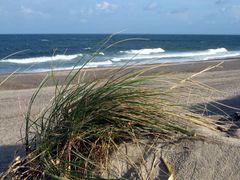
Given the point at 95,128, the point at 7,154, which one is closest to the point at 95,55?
the point at 95,128

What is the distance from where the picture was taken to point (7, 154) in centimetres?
481

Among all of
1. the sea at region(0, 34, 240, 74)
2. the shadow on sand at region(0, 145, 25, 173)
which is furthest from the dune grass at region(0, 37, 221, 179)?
the shadow on sand at region(0, 145, 25, 173)

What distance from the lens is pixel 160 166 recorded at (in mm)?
3383

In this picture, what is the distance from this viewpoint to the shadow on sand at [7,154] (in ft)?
14.1

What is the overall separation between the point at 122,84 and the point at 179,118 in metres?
0.54

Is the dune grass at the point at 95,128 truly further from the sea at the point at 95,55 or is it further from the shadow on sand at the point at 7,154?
the shadow on sand at the point at 7,154

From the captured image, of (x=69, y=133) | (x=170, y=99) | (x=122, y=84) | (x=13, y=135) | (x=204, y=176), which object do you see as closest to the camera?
(x=204, y=176)

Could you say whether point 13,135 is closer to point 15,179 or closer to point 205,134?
point 15,179

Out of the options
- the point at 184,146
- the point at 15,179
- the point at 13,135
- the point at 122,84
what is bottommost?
the point at 13,135

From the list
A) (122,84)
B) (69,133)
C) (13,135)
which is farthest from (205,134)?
(13,135)

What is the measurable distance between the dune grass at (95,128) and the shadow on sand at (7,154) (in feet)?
1.96

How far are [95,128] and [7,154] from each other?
1663 mm

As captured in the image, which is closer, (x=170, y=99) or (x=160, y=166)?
(x=160, y=166)

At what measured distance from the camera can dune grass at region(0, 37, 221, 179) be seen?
3443mm
